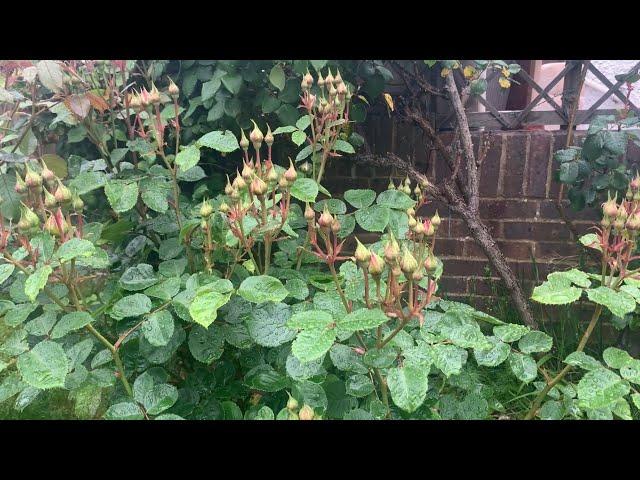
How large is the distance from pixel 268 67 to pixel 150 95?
571 millimetres

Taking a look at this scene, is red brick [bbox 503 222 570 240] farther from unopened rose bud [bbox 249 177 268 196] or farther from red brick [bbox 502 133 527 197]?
unopened rose bud [bbox 249 177 268 196]

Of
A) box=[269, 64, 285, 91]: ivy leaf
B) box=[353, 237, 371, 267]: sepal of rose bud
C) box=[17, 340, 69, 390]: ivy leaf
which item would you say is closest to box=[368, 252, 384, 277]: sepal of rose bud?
box=[353, 237, 371, 267]: sepal of rose bud

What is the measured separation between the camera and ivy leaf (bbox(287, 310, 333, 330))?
2.46ft

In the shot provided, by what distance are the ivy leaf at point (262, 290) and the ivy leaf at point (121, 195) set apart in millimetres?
379

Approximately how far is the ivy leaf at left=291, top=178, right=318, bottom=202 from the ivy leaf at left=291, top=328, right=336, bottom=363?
13.9 inches

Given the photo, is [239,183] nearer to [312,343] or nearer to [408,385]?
[312,343]

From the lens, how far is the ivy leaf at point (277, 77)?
1457 mm

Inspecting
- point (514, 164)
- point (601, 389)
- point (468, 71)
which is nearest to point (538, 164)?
point (514, 164)

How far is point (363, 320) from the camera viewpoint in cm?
71

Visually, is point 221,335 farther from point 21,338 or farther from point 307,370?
point 21,338

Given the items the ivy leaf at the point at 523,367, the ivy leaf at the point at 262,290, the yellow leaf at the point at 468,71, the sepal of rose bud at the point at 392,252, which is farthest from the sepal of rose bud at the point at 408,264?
the yellow leaf at the point at 468,71

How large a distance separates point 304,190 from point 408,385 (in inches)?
18.3

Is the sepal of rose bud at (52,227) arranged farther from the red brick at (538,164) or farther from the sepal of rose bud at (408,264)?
the red brick at (538,164)

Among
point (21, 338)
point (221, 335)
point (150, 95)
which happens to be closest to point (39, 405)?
point (21, 338)
